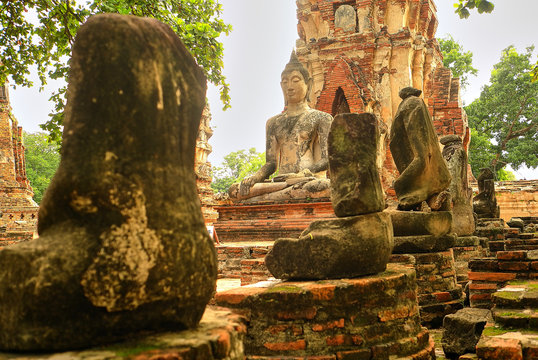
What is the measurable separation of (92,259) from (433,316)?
12.5ft

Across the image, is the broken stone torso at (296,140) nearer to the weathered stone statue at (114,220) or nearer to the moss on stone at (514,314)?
the moss on stone at (514,314)

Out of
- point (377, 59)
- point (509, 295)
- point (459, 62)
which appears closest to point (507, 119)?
point (459, 62)

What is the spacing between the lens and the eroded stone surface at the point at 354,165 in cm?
327

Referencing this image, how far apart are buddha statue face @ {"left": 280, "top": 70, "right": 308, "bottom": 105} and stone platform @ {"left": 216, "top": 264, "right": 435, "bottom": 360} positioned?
6406mm

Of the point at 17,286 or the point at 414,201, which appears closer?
the point at 17,286

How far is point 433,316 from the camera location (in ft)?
14.8

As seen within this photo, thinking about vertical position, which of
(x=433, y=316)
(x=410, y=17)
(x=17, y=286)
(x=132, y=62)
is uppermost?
(x=410, y=17)

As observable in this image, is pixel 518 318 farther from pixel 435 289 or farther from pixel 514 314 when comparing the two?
pixel 435 289

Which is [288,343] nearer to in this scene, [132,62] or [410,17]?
[132,62]

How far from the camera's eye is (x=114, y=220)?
1517mm

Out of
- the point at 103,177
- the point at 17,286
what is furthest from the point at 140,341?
the point at 103,177

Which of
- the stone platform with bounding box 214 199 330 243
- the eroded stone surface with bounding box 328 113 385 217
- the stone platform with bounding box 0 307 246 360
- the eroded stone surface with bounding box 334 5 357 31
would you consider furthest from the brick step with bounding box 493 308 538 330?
the eroded stone surface with bounding box 334 5 357 31

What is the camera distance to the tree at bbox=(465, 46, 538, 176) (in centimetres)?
2341

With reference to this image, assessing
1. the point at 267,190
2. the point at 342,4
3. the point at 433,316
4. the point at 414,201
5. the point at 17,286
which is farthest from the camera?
the point at 342,4
